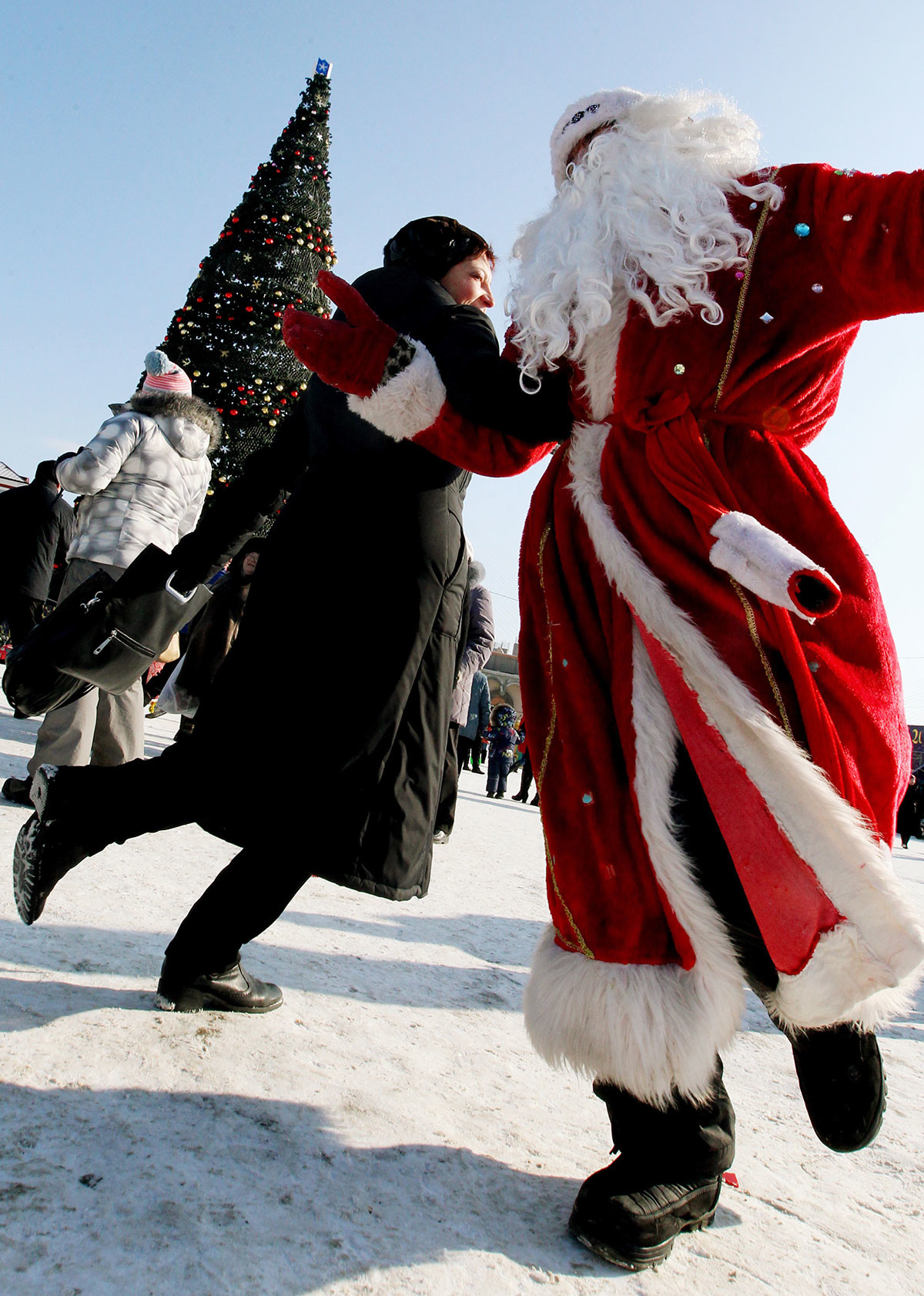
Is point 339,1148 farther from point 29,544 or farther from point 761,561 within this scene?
point 29,544

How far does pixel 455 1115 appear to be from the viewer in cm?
135

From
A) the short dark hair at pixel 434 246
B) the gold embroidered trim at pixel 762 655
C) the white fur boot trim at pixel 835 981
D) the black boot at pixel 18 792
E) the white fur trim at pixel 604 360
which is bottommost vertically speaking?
the black boot at pixel 18 792

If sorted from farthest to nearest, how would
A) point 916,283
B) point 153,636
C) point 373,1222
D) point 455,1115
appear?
point 153,636 < point 455,1115 < point 916,283 < point 373,1222

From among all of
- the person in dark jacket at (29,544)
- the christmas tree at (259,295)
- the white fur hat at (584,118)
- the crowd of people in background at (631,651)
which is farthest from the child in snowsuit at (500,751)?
the white fur hat at (584,118)

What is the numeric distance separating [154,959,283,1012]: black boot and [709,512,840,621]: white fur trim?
3.87ft

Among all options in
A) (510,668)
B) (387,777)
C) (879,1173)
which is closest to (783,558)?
(387,777)

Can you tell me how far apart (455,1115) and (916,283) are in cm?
146

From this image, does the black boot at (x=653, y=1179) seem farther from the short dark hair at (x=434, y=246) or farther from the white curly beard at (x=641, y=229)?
the short dark hair at (x=434, y=246)

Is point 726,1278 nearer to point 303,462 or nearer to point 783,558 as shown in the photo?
point 783,558

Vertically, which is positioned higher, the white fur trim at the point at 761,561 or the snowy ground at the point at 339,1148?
the white fur trim at the point at 761,561

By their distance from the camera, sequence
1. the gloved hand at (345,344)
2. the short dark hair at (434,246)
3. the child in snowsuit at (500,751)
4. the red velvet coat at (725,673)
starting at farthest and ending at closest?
the child in snowsuit at (500,751)
the short dark hair at (434,246)
the gloved hand at (345,344)
the red velvet coat at (725,673)

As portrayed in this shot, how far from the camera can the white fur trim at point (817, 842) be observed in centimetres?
98

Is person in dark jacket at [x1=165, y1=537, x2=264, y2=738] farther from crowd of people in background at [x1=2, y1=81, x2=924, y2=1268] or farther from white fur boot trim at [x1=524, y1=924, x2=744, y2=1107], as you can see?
white fur boot trim at [x1=524, y1=924, x2=744, y2=1107]

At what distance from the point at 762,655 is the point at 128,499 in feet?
9.50
